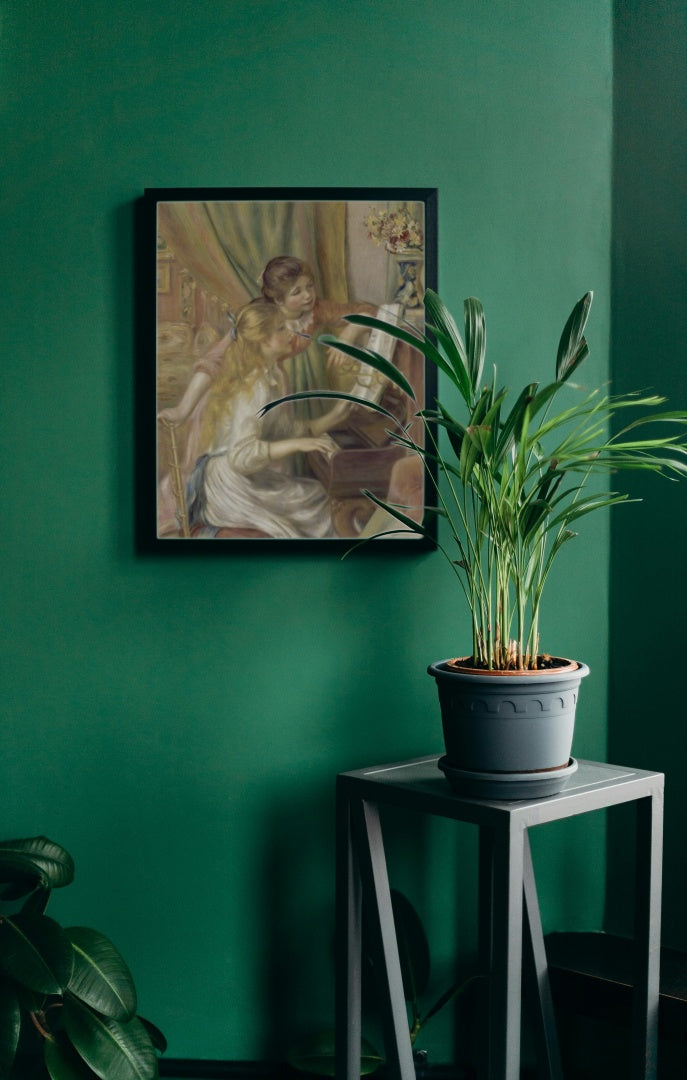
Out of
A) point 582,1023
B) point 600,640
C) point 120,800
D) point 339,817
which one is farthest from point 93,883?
point 600,640

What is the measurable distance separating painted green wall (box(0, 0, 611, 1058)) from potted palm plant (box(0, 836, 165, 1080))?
282 mm

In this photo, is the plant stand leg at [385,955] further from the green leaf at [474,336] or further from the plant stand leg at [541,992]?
the green leaf at [474,336]

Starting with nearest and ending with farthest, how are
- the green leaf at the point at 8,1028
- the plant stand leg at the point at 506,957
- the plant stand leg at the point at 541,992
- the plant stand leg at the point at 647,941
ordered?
1. the plant stand leg at the point at 506,957
2. the green leaf at the point at 8,1028
3. the plant stand leg at the point at 647,941
4. the plant stand leg at the point at 541,992

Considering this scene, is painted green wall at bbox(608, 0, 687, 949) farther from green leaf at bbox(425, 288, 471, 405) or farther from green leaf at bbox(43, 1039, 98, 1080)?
green leaf at bbox(43, 1039, 98, 1080)

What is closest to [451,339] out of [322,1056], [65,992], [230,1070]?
[65,992]

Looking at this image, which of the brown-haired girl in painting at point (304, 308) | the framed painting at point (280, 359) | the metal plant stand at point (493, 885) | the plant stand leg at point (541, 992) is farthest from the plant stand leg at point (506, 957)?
the brown-haired girl in painting at point (304, 308)

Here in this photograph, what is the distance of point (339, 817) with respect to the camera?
1.79 meters

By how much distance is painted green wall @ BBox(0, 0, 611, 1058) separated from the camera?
6.69ft

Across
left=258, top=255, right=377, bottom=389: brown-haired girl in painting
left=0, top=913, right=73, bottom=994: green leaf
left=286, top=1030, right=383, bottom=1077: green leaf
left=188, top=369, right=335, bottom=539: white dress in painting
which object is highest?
left=258, top=255, right=377, bottom=389: brown-haired girl in painting

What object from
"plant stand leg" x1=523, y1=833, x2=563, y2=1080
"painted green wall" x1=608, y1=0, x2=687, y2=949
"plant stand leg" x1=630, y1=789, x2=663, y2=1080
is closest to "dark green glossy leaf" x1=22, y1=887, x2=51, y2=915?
"plant stand leg" x1=523, y1=833, x2=563, y2=1080

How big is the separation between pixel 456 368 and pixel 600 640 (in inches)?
32.5

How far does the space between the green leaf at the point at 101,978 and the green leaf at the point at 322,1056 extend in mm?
439

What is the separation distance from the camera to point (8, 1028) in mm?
1629

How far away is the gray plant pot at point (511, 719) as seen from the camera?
62.4 inches
